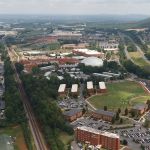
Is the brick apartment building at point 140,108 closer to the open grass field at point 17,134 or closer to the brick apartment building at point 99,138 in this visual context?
the brick apartment building at point 99,138

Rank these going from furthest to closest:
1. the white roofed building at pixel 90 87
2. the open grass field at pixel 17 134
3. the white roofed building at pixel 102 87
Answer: the white roofed building at pixel 102 87, the white roofed building at pixel 90 87, the open grass field at pixel 17 134

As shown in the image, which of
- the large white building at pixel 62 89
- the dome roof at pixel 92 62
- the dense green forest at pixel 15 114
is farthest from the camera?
the dome roof at pixel 92 62

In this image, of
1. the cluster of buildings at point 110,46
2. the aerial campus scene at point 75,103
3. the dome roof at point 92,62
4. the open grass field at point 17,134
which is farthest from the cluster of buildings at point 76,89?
the cluster of buildings at point 110,46

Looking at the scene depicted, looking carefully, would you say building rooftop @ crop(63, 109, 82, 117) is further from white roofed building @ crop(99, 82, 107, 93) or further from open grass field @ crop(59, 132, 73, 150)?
white roofed building @ crop(99, 82, 107, 93)

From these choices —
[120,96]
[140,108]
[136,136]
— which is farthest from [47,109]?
[120,96]

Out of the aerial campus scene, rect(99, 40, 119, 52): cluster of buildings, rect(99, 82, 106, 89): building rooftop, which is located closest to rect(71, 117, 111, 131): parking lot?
the aerial campus scene

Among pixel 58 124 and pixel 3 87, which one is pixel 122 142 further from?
pixel 3 87
